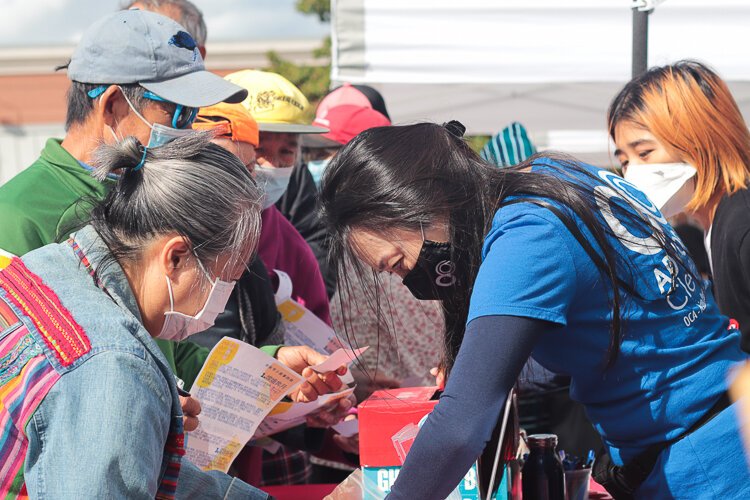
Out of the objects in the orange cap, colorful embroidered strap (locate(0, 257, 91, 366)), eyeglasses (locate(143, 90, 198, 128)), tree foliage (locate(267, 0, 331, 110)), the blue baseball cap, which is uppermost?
the blue baseball cap

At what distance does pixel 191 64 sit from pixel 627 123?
1.23 meters

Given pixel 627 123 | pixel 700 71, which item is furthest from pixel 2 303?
pixel 700 71

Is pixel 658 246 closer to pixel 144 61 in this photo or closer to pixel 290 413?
pixel 290 413

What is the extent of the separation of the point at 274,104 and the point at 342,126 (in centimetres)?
70

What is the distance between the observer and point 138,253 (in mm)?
1477

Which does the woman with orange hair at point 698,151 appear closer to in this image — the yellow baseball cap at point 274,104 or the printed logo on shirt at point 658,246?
the printed logo on shirt at point 658,246

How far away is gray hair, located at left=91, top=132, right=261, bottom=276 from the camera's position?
1470 millimetres

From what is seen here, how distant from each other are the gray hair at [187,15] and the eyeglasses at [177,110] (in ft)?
4.29

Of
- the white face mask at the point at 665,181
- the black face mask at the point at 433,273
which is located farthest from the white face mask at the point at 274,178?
the black face mask at the point at 433,273

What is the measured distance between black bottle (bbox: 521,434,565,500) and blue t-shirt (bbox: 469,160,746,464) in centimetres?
16

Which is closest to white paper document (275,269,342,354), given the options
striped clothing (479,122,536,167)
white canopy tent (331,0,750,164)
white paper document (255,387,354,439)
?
white paper document (255,387,354,439)

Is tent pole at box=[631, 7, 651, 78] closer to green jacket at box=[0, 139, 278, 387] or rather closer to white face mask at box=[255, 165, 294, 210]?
white face mask at box=[255, 165, 294, 210]

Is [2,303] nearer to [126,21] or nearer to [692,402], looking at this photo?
[126,21]

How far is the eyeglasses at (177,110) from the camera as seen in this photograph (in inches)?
82.4
